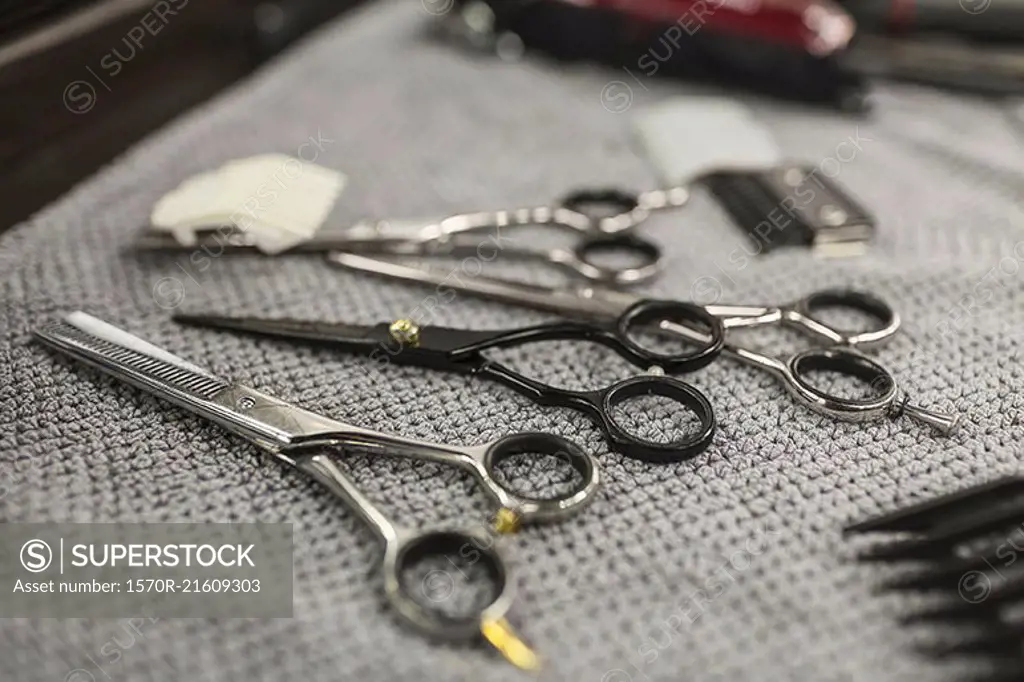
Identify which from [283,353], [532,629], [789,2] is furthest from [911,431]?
[789,2]

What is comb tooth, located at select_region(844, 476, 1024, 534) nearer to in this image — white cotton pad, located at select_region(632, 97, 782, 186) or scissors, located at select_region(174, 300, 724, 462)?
scissors, located at select_region(174, 300, 724, 462)

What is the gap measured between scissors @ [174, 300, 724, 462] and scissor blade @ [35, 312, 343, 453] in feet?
0.18

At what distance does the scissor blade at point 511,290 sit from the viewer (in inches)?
22.6

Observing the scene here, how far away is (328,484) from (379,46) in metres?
0.64

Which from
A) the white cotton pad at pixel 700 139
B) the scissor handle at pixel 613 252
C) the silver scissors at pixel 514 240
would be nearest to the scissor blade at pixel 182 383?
the silver scissors at pixel 514 240

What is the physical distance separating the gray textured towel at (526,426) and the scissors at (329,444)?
0.5 inches

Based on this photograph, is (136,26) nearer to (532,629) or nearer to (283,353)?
(283,353)

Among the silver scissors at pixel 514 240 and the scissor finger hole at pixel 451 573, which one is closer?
the scissor finger hole at pixel 451 573

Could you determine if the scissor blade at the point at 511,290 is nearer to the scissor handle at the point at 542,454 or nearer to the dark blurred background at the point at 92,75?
the scissor handle at the point at 542,454

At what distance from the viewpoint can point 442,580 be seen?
416 mm

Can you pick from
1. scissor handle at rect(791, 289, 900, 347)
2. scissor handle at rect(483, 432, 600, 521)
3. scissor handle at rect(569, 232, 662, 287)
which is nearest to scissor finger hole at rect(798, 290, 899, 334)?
scissor handle at rect(791, 289, 900, 347)

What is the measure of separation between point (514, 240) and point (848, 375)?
258mm

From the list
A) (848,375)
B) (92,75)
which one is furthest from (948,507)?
(92,75)

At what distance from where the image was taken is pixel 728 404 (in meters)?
0.52
